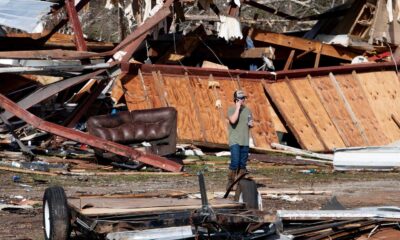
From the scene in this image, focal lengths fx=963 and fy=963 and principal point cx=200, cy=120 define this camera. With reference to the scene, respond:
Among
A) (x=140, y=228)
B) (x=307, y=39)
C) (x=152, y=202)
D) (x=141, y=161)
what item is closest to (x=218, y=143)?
(x=141, y=161)

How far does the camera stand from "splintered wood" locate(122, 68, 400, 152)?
21.9 m

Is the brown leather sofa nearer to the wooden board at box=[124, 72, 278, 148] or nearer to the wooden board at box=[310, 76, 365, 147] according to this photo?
the wooden board at box=[124, 72, 278, 148]

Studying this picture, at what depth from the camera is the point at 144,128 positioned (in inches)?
773

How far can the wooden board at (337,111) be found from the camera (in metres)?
23.0

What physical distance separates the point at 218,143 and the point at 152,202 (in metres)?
11.0

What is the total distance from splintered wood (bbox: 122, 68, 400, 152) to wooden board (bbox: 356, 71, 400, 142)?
0.10 feet

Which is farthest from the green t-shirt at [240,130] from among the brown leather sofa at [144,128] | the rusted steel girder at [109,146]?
the brown leather sofa at [144,128]

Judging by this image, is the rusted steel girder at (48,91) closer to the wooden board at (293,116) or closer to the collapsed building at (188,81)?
the collapsed building at (188,81)

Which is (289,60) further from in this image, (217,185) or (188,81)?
(217,185)

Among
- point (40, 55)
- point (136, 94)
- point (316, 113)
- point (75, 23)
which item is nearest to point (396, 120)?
point (316, 113)

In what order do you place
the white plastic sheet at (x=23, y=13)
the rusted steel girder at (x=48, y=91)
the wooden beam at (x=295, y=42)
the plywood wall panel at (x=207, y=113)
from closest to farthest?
the rusted steel girder at (x=48, y=91) < the white plastic sheet at (x=23, y=13) < the plywood wall panel at (x=207, y=113) < the wooden beam at (x=295, y=42)

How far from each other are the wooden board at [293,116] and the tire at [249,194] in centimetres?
1168

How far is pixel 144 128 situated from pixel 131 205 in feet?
30.5

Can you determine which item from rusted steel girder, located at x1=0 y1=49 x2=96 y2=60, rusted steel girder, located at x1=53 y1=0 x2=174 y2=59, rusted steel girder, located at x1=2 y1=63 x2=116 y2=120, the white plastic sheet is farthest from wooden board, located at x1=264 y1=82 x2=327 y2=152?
the white plastic sheet
